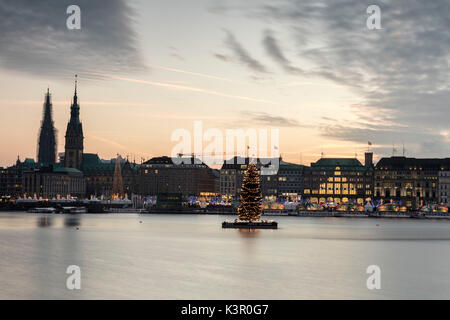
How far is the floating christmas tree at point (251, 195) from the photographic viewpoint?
92.9m

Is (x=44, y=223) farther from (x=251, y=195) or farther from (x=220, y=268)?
(x=220, y=268)

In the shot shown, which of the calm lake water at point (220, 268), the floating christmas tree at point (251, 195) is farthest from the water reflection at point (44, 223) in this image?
the floating christmas tree at point (251, 195)

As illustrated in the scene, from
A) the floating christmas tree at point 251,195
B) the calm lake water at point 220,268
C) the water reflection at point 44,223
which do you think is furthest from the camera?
the water reflection at point 44,223

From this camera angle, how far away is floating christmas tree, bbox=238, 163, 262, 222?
9294 centimetres

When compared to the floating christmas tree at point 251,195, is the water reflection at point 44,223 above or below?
below

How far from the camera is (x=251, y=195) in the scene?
94188 millimetres

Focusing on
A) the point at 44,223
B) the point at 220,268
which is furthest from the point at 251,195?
the point at 44,223

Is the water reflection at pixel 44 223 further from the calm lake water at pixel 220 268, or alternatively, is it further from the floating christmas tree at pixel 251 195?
the floating christmas tree at pixel 251 195

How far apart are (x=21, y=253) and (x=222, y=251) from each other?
66.4 feet
